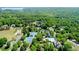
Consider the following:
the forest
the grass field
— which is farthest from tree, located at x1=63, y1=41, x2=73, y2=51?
the grass field

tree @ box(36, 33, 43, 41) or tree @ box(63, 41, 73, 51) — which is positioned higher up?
tree @ box(36, 33, 43, 41)

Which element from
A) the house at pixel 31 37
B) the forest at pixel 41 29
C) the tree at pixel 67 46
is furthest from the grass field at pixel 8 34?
→ the tree at pixel 67 46

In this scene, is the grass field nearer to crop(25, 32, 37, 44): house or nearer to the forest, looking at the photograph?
the forest

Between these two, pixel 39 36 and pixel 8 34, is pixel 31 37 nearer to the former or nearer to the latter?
pixel 39 36

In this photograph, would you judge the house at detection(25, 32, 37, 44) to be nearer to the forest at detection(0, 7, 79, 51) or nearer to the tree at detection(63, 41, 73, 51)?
the forest at detection(0, 7, 79, 51)

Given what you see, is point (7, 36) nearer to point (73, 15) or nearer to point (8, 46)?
point (8, 46)

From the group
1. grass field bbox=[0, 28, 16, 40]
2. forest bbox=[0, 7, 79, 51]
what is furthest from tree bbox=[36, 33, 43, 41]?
grass field bbox=[0, 28, 16, 40]
